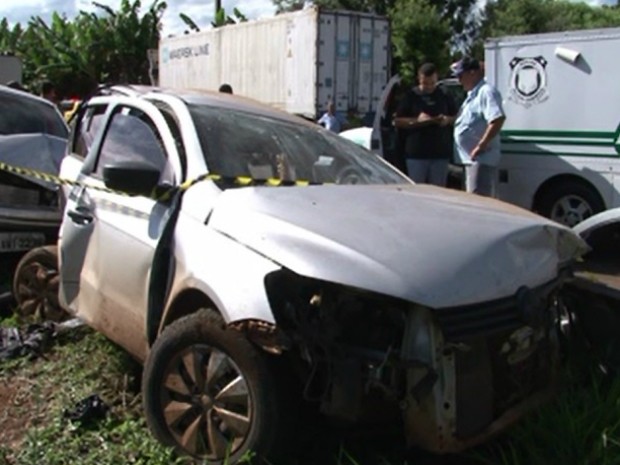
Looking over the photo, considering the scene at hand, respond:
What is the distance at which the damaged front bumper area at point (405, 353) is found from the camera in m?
2.96

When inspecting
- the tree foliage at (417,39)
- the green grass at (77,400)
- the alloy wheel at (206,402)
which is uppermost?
the tree foliage at (417,39)

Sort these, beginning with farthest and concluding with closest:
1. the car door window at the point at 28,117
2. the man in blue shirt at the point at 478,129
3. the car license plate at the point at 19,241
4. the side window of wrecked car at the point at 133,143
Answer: the man in blue shirt at the point at 478,129
the car door window at the point at 28,117
the car license plate at the point at 19,241
the side window of wrecked car at the point at 133,143

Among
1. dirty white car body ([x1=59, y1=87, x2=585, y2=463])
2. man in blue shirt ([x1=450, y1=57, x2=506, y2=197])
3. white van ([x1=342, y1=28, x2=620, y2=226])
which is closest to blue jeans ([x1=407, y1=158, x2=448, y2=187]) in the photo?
man in blue shirt ([x1=450, y1=57, x2=506, y2=197])

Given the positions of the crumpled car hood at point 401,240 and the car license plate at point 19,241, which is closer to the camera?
the crumpled car hood at point 401,240

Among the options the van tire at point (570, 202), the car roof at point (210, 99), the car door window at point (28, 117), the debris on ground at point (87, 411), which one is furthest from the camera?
the van tire at point (570, 202)

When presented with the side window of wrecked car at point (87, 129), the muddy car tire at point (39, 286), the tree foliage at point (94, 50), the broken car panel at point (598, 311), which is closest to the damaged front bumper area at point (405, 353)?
the broken car panel at point (598, 311)

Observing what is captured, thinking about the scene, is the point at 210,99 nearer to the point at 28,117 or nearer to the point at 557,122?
the point at 28,117

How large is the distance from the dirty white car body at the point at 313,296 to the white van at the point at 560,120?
15.8 feet

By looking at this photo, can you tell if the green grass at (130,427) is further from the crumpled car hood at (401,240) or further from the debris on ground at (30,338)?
the crumpled car hood at (401,240)

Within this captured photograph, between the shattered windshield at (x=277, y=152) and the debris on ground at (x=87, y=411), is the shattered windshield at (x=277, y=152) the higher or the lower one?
the higher one

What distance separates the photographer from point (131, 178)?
3.77 metres

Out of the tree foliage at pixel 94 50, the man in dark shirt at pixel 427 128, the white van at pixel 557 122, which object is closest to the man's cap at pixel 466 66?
the man in dark shirt at pixel 427 128

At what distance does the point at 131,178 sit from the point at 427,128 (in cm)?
500

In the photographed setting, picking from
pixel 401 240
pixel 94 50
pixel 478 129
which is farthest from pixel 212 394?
pixel 94 50
